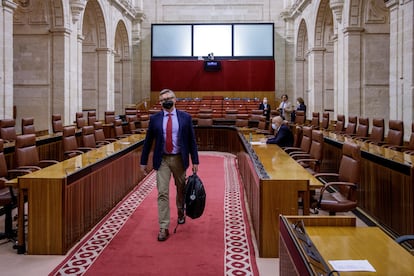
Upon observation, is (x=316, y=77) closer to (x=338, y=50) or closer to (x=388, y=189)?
(x=338, y=50)

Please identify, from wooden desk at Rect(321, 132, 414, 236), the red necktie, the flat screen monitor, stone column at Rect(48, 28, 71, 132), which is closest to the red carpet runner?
the red necktie

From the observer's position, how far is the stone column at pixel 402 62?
8.52 metres

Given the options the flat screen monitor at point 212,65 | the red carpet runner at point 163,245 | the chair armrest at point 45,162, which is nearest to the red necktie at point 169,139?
the red carpet runner at point 163,245

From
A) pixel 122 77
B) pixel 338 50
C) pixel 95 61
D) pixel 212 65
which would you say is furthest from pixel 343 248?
pixel 122 77

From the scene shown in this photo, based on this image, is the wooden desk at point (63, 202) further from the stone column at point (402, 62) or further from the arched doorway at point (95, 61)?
the arched doorway at point (95, 61)

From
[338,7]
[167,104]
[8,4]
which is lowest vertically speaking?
[167,104]

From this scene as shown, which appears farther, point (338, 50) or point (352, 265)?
point (338, 50)

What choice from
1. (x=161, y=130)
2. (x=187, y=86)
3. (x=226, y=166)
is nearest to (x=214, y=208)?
(x=161, y=130)

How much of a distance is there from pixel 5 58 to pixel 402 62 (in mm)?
8355

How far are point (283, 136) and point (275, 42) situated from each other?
1544 cm

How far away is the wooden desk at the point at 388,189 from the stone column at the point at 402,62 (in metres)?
3.20

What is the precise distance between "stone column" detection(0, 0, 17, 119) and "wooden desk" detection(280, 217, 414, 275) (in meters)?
8.62

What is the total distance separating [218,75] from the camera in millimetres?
21781

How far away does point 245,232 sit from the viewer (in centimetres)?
471
